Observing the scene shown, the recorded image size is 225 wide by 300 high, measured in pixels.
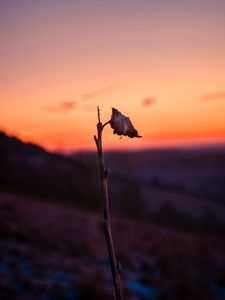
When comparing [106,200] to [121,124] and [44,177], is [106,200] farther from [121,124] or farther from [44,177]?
[44,177]

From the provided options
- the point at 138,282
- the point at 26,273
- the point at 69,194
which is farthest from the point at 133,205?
the point at 26,273

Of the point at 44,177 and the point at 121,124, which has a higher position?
the point at 44,177

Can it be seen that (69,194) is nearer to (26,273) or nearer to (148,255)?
(148,255)

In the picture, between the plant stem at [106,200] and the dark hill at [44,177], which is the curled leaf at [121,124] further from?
the dark hill at [44,177]

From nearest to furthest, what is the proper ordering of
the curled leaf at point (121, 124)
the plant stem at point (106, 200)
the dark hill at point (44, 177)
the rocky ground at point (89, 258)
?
the plant stem at point (106, 200) → the curled leaf at point (121, 124) → the rocky ground at point (89, 258) → the dark hill at point (44, 177)

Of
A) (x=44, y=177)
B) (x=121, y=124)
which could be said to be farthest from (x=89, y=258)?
(x=44, y=177)

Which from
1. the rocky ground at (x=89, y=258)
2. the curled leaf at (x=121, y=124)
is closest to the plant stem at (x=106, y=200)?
the curled leaf at (x=121, y=124)
